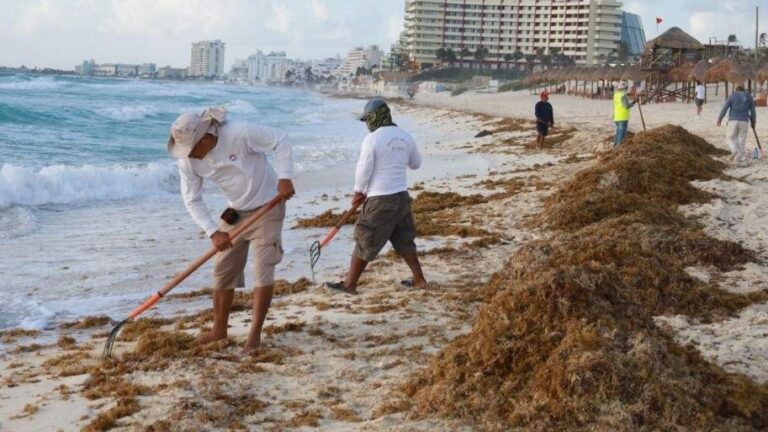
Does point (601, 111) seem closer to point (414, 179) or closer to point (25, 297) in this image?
point (414, 179)

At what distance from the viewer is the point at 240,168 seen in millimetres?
4504

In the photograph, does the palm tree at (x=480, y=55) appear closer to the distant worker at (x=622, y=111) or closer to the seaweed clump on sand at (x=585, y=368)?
the distant worker at (x=622, y=111)

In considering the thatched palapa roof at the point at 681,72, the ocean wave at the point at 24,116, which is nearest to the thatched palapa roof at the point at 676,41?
the thatched palapa roof at the point at 681,72

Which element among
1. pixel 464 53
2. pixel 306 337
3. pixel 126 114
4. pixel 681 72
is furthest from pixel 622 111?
pixel 464 53

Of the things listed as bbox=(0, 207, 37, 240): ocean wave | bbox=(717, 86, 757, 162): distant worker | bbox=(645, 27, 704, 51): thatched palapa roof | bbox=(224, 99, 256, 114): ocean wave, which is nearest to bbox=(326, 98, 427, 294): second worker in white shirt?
bbox=(0, 207, 37, 240): ocean wave

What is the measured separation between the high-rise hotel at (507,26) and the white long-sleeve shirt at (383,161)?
12709 centimetres

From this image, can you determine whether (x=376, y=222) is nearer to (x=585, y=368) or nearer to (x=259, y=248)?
(x=259, y=248)

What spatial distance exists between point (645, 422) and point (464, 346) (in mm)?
1044

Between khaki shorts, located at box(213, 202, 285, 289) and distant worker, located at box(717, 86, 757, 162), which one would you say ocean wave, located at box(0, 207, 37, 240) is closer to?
khaki shorts, located at box(213, 202, 285, 289)

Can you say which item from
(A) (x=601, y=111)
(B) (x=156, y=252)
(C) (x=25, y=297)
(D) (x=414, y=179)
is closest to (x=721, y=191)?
(D) (x=414, y=179)

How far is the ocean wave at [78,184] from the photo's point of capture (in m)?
11.8

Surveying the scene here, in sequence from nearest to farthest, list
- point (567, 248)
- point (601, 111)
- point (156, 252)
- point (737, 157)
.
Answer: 1. point (567, 248)
2. point (156, 252)
3. point (737, 157)
4. point (601, 111)

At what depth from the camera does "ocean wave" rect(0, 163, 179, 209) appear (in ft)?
38.7

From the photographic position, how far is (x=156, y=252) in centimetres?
827
